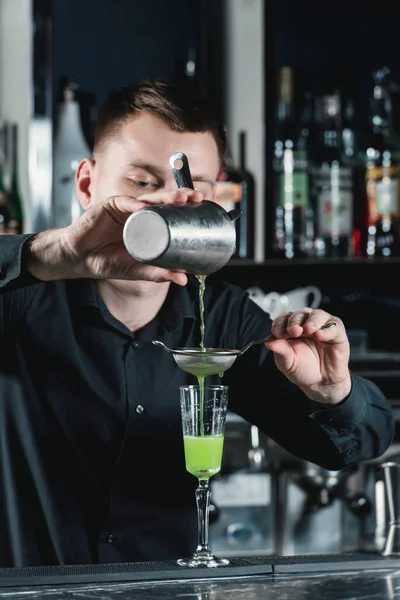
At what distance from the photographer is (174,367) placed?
1721 millimetres

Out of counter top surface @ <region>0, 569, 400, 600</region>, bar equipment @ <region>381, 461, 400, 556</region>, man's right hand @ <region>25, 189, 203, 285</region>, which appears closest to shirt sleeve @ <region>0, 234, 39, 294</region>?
man's right hand @ <region>25, 189, 203, 285</region>

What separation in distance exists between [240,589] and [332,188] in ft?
6.76

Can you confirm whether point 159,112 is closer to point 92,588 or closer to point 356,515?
point 92,588

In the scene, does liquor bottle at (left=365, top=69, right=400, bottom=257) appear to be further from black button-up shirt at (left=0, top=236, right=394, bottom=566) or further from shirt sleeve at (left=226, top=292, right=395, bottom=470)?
black button-up shirt at (left=0, top=236, right=394, bottom=566)

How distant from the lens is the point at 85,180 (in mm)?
1763

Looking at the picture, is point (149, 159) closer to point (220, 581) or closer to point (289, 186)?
point (220, 581)

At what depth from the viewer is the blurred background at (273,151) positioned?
109 inches

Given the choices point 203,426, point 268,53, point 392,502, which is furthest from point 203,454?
point 268,53

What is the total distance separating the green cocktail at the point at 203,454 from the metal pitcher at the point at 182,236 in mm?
261

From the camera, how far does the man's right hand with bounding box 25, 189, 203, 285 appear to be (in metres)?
1.30

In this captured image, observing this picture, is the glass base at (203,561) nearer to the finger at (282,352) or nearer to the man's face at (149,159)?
the finger at (282,352)

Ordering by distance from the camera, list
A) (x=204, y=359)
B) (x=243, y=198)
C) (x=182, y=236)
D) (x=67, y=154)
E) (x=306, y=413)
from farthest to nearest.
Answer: (x=243, y=198) → (x=67, y=154) → (x=306, y=413) → (x=204, y=359) → (x=182, y=236)

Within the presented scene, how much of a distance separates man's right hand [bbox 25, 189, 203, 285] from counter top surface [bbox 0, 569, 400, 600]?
15.7 inches

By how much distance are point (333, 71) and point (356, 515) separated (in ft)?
4.71
